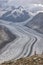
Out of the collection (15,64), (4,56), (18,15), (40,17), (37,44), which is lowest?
(15,64)

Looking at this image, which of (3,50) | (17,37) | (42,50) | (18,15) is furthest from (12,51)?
(18,15)

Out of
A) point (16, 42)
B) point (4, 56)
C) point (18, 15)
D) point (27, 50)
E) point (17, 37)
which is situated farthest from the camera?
point (18, 15)

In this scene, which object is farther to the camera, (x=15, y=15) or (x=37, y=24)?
(x=15, y=15)

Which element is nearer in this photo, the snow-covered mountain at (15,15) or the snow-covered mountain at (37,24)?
the snow-covered mountain at (37,24)

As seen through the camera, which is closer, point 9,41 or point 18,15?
point 9,41

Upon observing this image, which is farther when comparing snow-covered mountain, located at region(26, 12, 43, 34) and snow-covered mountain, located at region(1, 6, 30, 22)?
snow-covered mountain, located at region(1, 6, 30, 22)

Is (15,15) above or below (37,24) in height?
above

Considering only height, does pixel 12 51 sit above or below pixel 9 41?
below

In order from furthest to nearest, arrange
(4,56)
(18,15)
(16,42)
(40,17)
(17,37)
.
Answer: (18,15)
(40,17)
(17,37)
(16,42)
(4,56)

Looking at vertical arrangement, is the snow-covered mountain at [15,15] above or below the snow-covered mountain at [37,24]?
above

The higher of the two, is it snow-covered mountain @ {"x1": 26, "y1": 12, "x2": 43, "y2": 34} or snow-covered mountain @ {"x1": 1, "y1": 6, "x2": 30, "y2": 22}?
snow-covered mountain @ {"x1": 1, "y1": 6, "x2": 30, "y2": 22}

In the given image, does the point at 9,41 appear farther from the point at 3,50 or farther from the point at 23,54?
the point at 23,54
